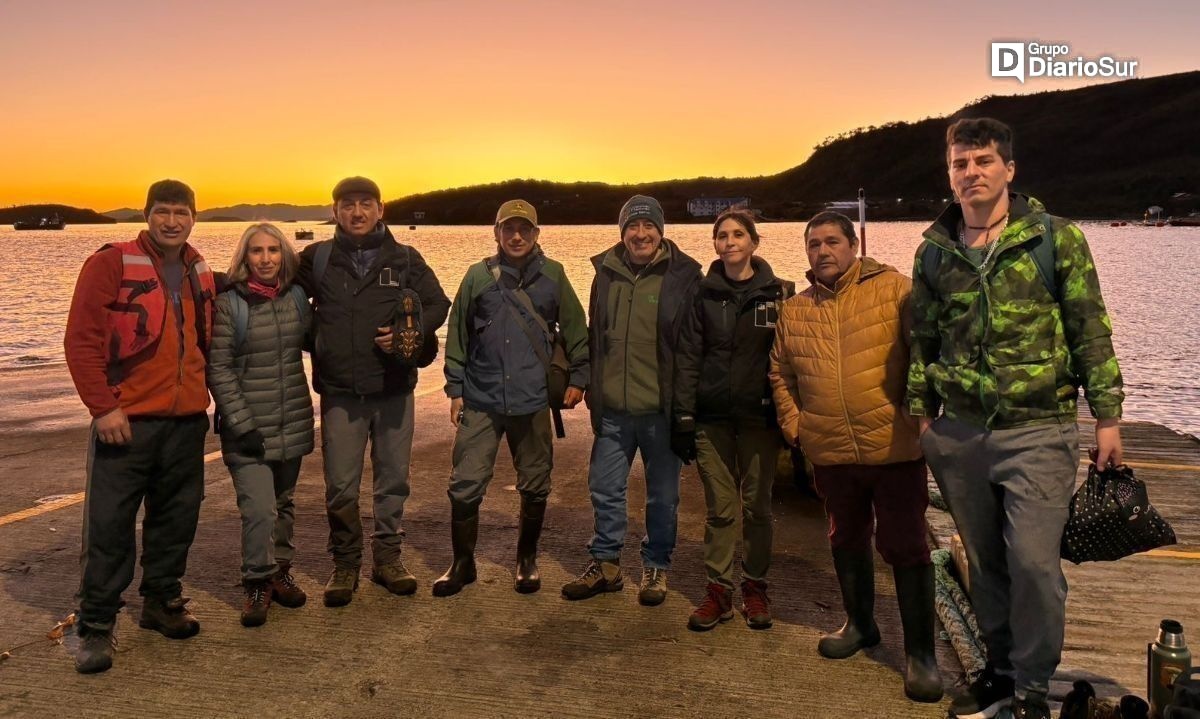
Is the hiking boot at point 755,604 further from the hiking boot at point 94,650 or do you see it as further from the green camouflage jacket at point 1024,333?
the hiking boot at point 94,650

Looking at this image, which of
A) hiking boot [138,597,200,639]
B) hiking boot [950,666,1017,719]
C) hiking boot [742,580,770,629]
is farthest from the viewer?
hiking boot [742,580,770,629]

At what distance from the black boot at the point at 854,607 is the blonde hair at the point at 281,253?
340 centimetres

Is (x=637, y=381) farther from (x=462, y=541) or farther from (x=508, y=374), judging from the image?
(x=462, y=541)

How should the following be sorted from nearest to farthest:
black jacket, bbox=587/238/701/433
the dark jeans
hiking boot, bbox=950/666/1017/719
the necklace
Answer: the necklace, hiking boot, bbox=950/666/1017/719, the dark jeans, black jacket, bbox=587/238/701/433

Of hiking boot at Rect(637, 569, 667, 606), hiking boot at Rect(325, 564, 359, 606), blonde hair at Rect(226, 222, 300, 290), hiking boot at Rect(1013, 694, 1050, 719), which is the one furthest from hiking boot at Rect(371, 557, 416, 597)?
hiking boot at Rect(1013, 694, 1050, 719)

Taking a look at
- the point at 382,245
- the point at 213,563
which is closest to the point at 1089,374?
the point at 382,245

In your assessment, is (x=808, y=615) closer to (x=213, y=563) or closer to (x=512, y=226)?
(x=512, y=226)

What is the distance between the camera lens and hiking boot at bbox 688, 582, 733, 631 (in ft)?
14.4

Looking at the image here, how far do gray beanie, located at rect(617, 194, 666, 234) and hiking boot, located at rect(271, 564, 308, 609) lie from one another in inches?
113

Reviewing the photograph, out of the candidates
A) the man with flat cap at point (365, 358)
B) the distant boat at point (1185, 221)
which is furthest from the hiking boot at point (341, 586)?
the distant boat at point (1185, 221)

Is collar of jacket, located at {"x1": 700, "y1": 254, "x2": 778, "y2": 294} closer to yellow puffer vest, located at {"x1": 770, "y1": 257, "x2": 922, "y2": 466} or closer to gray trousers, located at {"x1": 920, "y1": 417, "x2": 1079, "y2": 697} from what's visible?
yellow puffer vest, located at {"x1": 770, "y1": 257, "x2": 922, "y2": 466}

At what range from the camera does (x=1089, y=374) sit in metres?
3.02

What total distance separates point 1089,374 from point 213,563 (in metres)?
5.22

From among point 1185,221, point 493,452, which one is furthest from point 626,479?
point 1185,221
